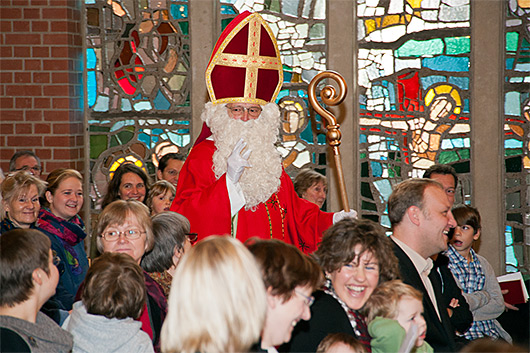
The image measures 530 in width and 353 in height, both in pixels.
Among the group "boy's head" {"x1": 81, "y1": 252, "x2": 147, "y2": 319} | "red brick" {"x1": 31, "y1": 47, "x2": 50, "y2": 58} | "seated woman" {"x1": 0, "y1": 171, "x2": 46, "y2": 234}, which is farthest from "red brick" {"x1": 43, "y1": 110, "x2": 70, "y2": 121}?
"boy's head" {"x1": 81, "y1": 252, "x2": 147, "y2": 319}

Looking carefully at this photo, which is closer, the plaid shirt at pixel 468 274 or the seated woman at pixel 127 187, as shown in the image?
the plaid shirt at pixel 468 274

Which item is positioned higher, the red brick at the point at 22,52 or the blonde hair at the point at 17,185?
the red brick at the point at 22,52

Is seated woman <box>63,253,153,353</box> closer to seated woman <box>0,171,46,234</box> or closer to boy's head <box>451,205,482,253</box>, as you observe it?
seated woman <box>0,171,46,234</box>

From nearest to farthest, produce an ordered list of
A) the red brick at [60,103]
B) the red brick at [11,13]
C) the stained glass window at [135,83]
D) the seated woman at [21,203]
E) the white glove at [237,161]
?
the white glove at [237,161] < the seated woman at [21,203] < the red brick at [11,13] < the red brick at [60,103] < the stained glass window at [135,83]

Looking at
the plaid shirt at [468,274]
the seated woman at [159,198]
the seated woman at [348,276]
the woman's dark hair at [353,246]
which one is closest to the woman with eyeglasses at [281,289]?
the seated woman at [348,276]

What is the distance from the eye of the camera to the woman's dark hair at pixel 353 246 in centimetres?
329

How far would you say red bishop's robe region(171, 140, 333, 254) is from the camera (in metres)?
4.48

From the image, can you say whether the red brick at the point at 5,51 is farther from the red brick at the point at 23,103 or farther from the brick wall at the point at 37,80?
the red brick at the point at 23,103

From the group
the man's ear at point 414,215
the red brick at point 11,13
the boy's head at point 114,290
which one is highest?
the red brick at point 11,13

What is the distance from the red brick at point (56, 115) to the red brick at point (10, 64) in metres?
0.53

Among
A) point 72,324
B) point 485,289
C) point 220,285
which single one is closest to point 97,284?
point 72,324

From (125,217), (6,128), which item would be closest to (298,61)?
(6,128)

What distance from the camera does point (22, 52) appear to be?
704cm

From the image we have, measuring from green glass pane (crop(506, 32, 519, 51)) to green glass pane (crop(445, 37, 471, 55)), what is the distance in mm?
398
